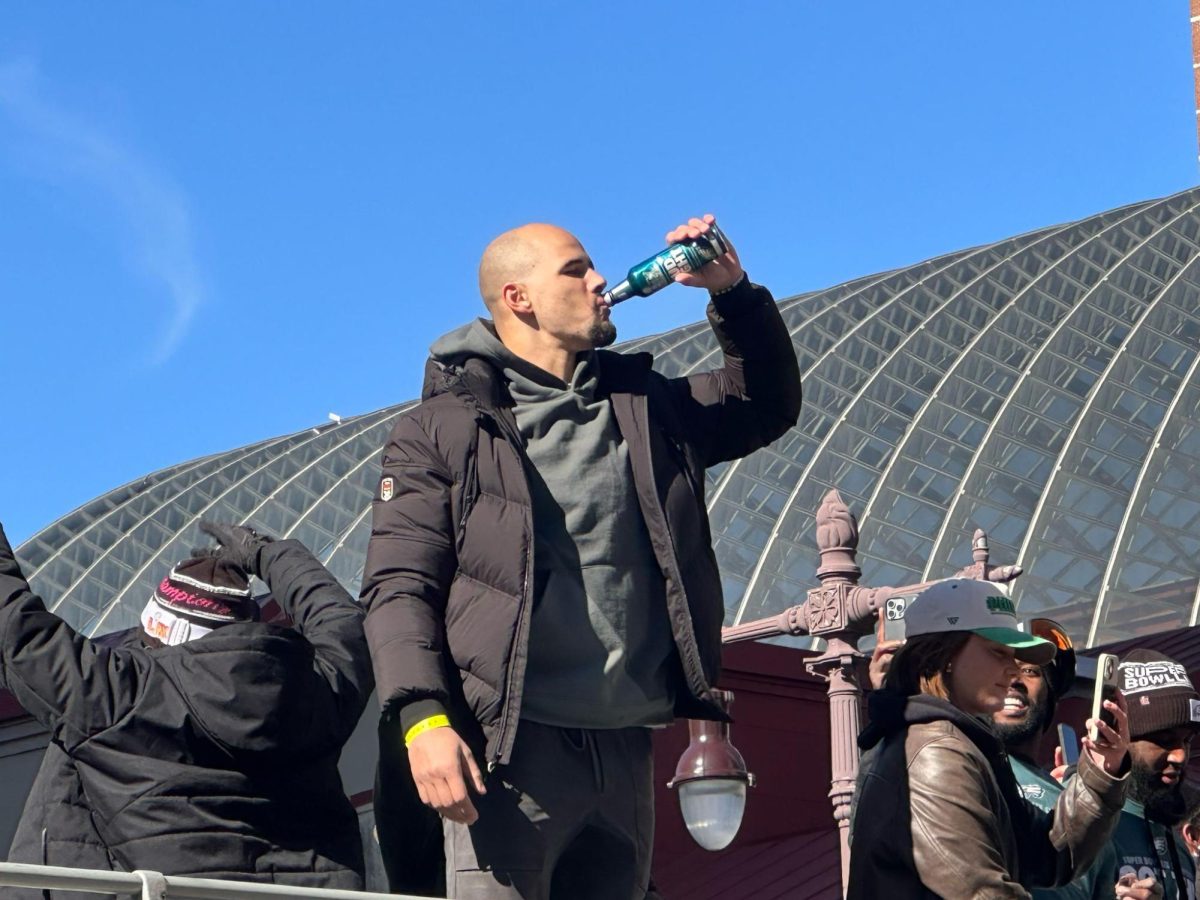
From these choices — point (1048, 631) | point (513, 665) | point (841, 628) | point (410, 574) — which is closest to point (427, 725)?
point (513, 665)

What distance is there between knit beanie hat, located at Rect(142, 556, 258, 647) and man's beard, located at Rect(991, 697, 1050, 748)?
187cm

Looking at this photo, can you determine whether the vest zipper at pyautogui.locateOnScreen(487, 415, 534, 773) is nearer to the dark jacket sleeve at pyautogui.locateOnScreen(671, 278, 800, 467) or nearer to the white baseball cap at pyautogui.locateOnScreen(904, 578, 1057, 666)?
the dark jacket sleeve at pyautogui.locateOnScreen(671, 278, 800, 467)

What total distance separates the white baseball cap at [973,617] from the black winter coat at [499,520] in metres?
0.54

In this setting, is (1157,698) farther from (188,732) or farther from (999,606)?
(188,732)

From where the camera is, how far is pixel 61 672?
193 inches

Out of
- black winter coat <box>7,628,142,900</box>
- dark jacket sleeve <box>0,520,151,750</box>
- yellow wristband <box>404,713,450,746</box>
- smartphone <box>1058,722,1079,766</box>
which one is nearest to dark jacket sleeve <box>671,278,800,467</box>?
yellow wristband <box>404,713,450,746</box>

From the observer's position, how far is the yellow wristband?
430 cm

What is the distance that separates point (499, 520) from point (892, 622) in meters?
1.48

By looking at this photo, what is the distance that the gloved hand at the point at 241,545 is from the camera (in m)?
5.44

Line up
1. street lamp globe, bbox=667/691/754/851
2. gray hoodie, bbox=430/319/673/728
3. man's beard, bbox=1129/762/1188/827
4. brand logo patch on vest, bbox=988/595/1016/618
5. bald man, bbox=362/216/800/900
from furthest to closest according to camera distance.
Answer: street lamp globe, bbox=667/691/754/851, man's beard, bbox=1129/762/1188/827, brand logo patch on vest, bbox=988/595/1016/618, gray hoodie, bbox=430/319/673/728, bald man, bbox=362/216/800/900

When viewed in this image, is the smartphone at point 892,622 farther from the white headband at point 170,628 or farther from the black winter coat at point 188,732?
the white headband at point 170,628

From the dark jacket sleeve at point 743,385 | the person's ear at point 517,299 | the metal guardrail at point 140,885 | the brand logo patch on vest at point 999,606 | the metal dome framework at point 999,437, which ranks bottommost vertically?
the metal guardrail at point 140,885

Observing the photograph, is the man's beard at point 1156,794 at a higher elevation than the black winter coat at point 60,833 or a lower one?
higher

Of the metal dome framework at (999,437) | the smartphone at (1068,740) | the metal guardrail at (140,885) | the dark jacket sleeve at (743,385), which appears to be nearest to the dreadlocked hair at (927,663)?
the dark jacket sleeve at (743,385)
